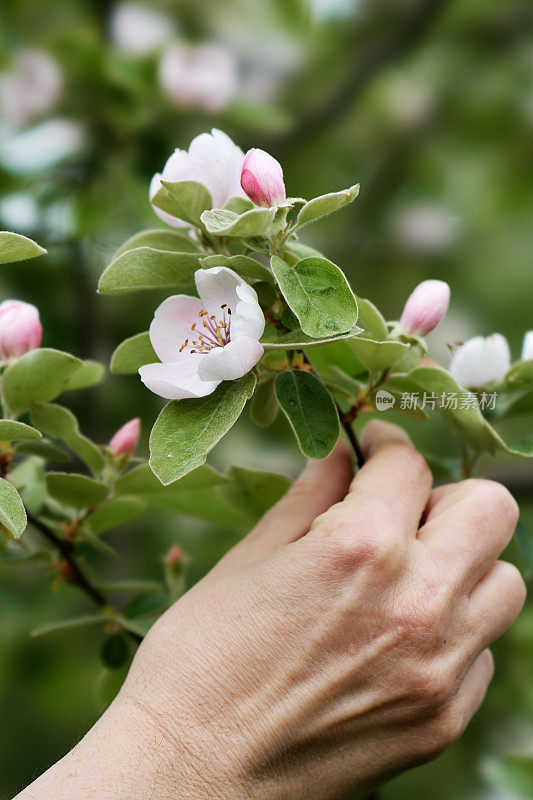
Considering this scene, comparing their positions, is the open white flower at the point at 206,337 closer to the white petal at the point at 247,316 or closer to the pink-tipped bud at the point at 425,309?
the white petal at the point at 247,316

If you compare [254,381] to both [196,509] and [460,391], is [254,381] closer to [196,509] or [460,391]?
[460,391]

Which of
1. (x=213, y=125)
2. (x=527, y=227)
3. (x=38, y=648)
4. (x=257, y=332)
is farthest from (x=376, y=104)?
(x=257, y=332)

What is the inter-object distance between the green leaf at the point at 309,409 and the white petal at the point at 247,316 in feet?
0.33

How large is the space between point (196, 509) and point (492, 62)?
2188 mm

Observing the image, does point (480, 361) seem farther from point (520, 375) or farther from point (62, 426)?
point (62, 426)

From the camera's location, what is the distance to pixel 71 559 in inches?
45.2

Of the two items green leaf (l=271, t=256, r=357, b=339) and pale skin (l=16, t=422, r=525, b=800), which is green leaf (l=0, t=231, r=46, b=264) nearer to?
green leaf (l=271, t=256, r=357, b=339)

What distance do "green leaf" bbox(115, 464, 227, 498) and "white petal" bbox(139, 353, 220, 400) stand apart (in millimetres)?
187

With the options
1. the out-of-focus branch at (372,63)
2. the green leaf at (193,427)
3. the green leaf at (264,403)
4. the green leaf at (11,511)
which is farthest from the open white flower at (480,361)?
the out-of-focus branch at (372,63)

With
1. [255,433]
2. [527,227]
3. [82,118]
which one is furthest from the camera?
[527,227]

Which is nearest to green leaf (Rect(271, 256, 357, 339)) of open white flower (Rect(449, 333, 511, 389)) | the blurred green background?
open white flower (Rect(449, 333, 511, 389))

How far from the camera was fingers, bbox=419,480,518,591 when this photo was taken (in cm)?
91

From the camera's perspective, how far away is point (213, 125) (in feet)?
6.90

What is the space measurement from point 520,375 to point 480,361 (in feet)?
0.18
